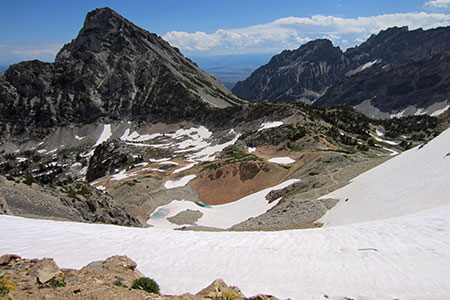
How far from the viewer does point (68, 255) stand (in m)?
13.0

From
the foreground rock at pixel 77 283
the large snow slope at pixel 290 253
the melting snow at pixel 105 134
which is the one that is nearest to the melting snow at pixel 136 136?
the melting snow at pixel 105 134

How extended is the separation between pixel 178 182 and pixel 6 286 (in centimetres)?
5913

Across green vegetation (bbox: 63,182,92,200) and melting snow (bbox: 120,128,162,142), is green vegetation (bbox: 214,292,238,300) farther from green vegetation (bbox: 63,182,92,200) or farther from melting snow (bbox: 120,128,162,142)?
melting snow (bbox: 120,128,162,142)

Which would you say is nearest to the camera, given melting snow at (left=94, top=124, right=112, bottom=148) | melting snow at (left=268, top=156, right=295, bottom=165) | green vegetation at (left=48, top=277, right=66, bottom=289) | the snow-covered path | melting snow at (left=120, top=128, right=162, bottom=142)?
green vegetation at (left=48, top=277, right=66, bottom=289)

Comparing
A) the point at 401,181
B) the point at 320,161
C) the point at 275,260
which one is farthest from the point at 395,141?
the point at 275,260

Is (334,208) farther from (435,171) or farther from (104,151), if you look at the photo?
(104,151)

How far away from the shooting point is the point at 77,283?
346 inches

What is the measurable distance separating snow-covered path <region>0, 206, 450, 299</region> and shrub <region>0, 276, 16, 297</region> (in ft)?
12.0

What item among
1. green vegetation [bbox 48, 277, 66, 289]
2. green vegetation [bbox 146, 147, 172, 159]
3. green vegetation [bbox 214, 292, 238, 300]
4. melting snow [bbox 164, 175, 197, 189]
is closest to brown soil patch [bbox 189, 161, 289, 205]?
melting snow [bbox 164, 175, 197, 189]

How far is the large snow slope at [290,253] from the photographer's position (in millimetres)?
9977

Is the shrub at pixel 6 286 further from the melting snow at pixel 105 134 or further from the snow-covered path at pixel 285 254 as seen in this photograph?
the melting snow at pixel 105 134

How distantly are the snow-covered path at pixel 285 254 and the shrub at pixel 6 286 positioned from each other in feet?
12.0

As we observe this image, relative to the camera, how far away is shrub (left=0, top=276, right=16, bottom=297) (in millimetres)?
7585

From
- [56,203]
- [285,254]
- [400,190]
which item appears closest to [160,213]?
[56,203]
